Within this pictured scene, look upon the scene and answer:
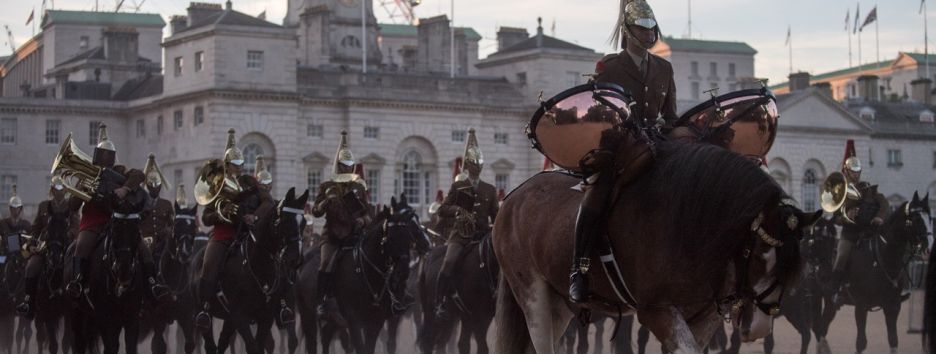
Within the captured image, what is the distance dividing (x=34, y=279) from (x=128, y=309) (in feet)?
14.9

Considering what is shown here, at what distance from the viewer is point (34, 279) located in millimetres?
22547

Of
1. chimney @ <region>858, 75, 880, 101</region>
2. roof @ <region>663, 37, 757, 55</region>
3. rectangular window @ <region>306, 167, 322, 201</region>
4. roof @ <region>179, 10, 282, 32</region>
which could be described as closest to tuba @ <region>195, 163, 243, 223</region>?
roof @ <region>179, 10, 282, 32</region>

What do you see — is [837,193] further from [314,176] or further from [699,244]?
[314,176]

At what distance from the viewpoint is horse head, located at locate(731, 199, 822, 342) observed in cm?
895

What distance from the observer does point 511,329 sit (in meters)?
11.4

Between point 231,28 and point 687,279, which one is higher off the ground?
point 231,28

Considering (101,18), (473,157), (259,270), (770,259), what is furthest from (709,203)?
(101,18)

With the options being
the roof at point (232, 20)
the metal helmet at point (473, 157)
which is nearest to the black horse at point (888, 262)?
the metal helmet at point (473, 157)

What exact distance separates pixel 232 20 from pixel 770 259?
8256 cm

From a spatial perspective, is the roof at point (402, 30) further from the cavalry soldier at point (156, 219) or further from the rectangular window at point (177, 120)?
the cavalry soldier at point (156, 219)

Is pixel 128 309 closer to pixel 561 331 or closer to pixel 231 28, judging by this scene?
pixel 561 331

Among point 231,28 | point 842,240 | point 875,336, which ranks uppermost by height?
point 231,28

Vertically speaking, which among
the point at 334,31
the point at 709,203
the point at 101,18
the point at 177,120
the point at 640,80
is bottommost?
the point at 709,203

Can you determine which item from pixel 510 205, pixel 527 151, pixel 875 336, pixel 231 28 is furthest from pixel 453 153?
pixel 510 205
